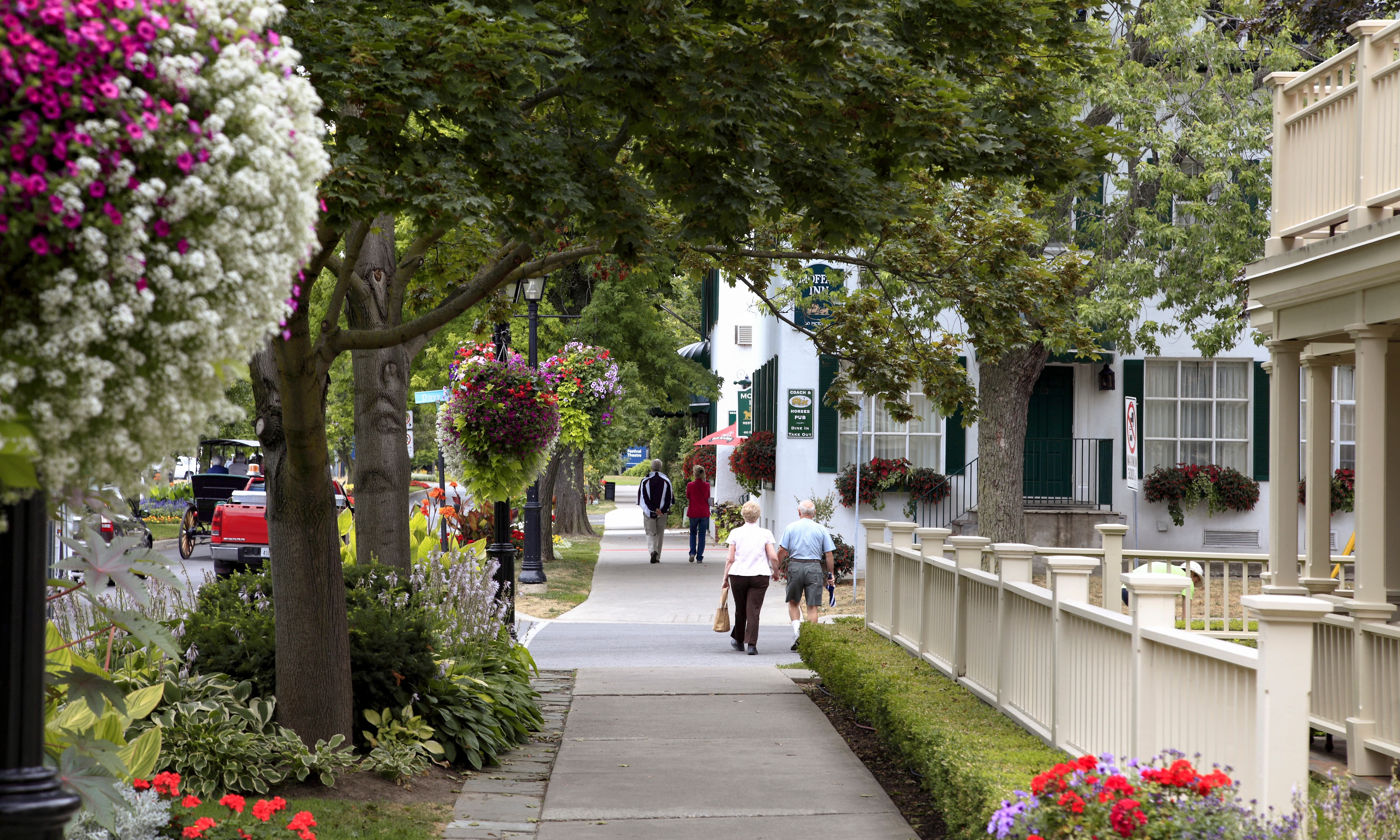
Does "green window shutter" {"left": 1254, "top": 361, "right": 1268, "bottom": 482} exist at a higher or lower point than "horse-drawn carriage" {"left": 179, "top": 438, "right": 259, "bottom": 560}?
higher

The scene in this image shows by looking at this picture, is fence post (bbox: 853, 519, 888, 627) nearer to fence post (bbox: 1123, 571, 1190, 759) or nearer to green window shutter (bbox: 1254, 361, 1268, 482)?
fence post (bbox: 1123, 571, 1190, 759)

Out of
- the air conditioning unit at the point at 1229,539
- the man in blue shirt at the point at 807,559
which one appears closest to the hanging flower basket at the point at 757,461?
the air conditioning unit at the point at 1229,539

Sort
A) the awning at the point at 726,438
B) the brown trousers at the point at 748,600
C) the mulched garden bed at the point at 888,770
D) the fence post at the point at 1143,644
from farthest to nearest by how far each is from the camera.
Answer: the awning at the point at 726,438 < the brown trousers at the point at 748,600 < the mulched garden bed at the point at 888,770 < the fence post at the point at 1143,644

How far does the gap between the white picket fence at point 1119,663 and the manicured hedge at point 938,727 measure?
0.15 metres

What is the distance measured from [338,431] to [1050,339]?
4092cm

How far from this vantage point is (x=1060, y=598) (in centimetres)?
639

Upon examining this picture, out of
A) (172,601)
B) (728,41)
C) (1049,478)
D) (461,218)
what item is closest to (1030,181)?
(728,41)

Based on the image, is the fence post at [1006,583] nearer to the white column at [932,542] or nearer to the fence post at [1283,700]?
the white column at [932,542]

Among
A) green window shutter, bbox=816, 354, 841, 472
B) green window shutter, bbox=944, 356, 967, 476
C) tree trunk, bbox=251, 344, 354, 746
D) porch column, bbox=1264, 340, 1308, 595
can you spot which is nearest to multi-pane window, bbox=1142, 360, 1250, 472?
green window shutter, bbox=944, 356, 967, 476

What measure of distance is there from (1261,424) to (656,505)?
11815 millimetres

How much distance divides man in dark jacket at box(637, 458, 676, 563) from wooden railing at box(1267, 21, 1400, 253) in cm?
1772

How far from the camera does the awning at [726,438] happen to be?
28.6 m

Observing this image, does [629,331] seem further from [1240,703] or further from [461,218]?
[1240,703]

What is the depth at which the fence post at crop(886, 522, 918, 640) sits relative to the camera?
10.5m
